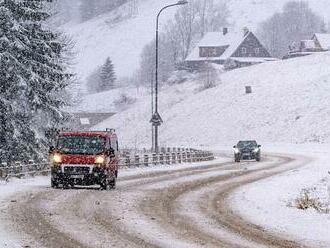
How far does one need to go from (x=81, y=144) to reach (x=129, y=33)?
15736 cm

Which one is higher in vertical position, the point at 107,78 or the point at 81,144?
the point at 107,78

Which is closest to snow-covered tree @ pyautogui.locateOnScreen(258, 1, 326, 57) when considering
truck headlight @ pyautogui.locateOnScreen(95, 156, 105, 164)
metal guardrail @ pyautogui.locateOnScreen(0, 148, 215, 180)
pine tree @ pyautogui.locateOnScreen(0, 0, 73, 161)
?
metal guardrail @ pyautogui.locateOnScreen(0, 148, 215, 180)

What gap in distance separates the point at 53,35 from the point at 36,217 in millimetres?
17500

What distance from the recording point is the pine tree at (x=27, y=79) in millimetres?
29484

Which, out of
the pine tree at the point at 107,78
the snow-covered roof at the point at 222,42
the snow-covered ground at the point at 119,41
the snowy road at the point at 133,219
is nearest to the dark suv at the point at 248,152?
the snowy road at the point at 133,219

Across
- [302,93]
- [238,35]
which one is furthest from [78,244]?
[238,35]

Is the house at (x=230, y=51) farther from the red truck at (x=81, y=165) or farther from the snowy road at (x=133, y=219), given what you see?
the snowy road at (x=133, y=219)

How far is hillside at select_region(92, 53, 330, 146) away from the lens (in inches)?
3167

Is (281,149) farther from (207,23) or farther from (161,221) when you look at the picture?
(207,23)

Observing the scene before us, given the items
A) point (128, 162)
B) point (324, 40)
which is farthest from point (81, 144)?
point (324, 40)

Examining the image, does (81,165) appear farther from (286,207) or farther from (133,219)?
(133,219)

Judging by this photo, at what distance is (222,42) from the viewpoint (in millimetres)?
135000

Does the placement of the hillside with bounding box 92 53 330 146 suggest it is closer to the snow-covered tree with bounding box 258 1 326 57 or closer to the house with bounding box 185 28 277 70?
the house with bounding box 185 28 277 70

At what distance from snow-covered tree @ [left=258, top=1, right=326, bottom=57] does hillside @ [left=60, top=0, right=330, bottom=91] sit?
315 inches
